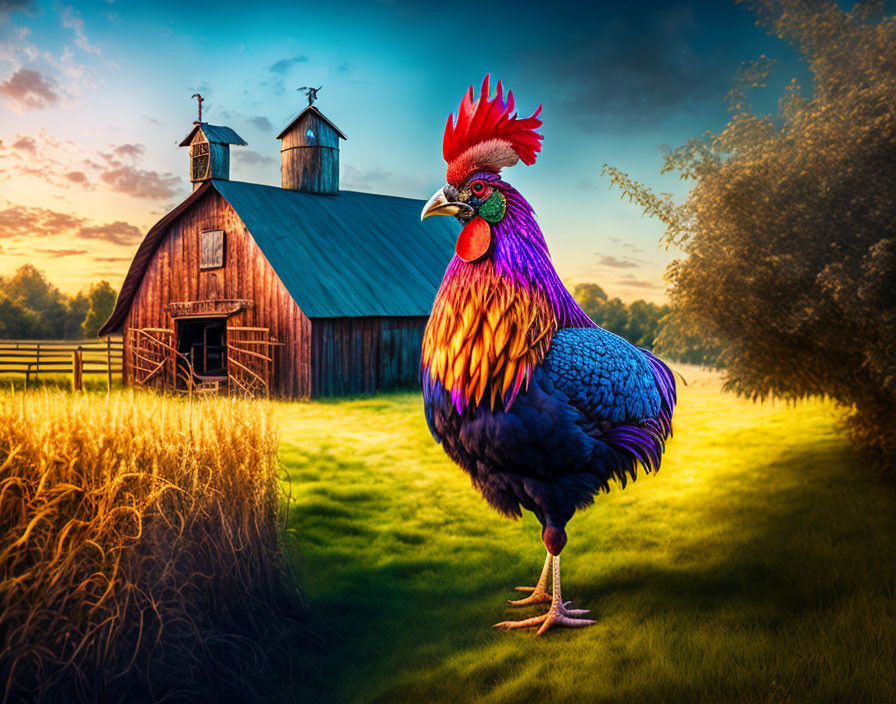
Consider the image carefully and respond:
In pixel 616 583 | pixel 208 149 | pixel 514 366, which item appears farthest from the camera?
pixel 208 149

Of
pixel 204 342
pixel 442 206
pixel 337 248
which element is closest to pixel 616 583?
pixel 442 206

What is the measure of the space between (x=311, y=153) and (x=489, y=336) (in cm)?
1902

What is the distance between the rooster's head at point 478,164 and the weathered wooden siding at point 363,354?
38.1 feet

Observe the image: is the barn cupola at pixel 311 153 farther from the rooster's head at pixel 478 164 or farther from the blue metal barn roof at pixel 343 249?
the rooster's head at pixel 478 164

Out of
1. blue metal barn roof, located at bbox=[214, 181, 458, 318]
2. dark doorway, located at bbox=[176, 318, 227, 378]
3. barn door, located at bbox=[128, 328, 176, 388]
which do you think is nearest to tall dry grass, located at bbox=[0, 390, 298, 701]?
blue metal barn roof, located at bbox=[214, 181, 458, 318]

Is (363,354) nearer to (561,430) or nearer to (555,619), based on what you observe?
(555,619)

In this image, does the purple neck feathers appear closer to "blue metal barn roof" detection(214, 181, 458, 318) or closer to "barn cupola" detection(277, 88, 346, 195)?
"blue metal barn roof" detection(214, 181, 458, 318)

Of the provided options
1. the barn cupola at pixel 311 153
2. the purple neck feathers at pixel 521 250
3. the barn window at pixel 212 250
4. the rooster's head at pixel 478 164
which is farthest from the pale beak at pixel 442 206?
the barn cupola at pixel 311 153

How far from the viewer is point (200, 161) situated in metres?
21.1

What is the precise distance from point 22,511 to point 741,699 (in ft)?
13.5

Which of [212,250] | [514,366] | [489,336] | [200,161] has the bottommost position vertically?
[514,366]

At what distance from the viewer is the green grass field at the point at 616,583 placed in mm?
3658

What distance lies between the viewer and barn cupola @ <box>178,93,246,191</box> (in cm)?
2086

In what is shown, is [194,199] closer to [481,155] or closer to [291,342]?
[291,342]
